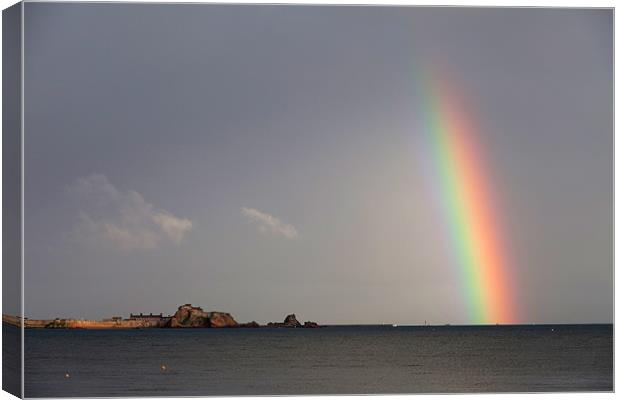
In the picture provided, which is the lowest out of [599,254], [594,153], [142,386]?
[142,386]

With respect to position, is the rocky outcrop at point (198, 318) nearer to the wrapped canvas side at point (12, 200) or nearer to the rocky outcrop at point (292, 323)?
the rocky outcrop at point (292, 323)

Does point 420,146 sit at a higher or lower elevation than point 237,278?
higher

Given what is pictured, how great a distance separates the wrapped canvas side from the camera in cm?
1155

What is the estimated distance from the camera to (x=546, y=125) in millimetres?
13117

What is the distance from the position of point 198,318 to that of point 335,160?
10.0 ft

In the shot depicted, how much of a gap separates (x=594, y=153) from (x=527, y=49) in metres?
1.25

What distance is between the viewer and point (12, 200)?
11.7m

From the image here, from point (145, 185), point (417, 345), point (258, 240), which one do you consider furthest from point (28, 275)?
point (417, 345)

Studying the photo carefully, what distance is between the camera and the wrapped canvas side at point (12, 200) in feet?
37.9

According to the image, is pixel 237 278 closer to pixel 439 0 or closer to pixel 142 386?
pixel 142 386

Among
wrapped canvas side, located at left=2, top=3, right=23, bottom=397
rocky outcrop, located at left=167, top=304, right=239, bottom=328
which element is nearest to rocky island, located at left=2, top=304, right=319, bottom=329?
rocky outcrop, located at left=167, top=304, right=239, bottom=328

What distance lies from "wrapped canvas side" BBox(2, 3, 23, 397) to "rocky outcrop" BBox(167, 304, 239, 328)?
3.03 metres

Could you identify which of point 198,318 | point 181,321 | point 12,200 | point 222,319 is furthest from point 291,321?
point 12,200

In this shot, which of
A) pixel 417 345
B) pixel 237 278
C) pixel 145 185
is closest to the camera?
pixel 145 185
